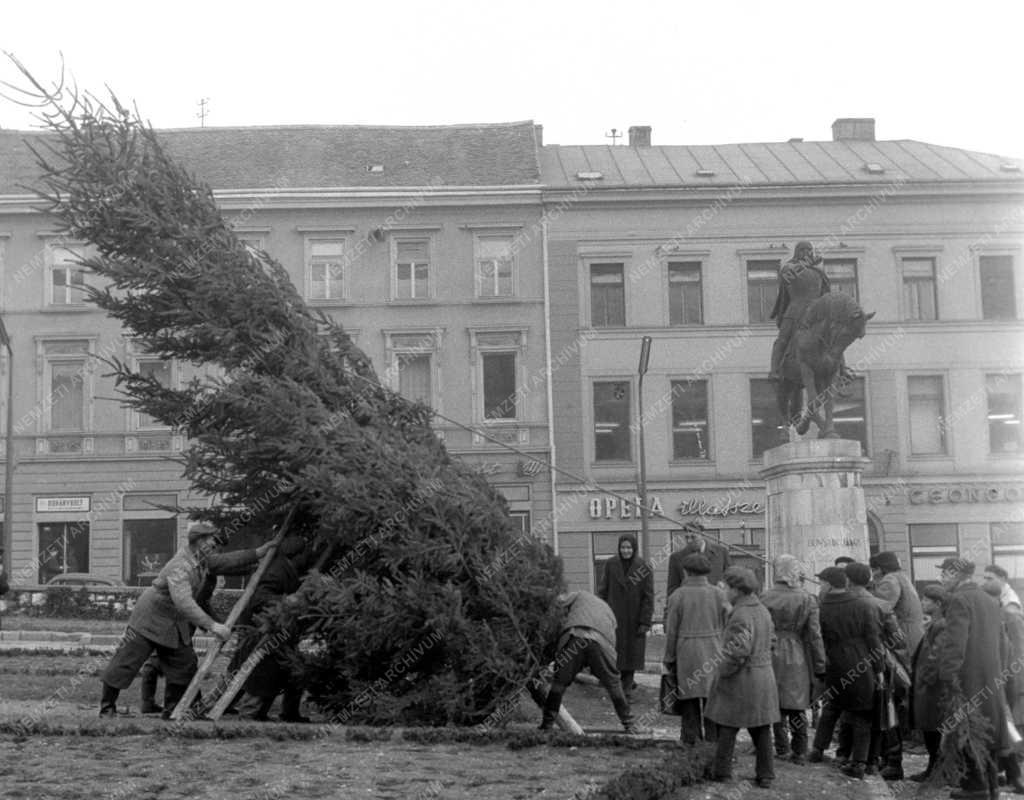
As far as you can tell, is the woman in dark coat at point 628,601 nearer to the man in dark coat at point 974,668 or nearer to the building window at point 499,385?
the man in dark coat at point 974,668

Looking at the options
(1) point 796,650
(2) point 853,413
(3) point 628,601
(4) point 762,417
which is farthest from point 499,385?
(1) point 796,650

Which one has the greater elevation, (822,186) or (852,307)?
(822,186)

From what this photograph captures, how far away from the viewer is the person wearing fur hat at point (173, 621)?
11.8m

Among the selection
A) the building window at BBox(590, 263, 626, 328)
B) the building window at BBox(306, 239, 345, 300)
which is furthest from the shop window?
the building window at BBox(590, 263, 626, 328)

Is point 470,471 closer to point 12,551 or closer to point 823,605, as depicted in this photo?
point 823,605

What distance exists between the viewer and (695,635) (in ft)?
35.1

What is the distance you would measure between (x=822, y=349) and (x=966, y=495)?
24.3m

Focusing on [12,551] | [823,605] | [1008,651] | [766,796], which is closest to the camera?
[766,796]

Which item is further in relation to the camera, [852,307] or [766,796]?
[852,307]

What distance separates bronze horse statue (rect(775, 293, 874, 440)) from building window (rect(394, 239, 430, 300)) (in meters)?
23.8

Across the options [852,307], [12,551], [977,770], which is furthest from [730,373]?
[977,770]

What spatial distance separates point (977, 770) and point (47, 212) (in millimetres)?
9321

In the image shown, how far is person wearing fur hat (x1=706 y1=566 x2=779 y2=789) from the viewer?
9609 millimetres

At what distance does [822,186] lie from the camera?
132 feet
